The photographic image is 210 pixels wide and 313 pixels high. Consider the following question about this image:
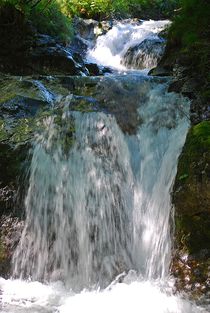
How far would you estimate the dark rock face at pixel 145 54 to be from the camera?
40.5ft

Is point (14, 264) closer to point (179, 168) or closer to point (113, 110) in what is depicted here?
point (179, 168)

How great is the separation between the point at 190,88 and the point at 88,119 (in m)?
1.81

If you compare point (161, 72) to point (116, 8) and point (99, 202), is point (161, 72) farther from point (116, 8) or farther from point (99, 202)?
point (116, 8)

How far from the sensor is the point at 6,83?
24.1 feet

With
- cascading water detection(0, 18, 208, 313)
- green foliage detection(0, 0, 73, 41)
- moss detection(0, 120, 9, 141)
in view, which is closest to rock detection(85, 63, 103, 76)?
green foliage detection(0, 0, 73, 41)

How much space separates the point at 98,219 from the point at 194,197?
1319 mm

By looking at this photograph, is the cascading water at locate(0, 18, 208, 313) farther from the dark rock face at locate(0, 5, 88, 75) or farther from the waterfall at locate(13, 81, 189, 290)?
the dark rock face at locate(0, 5, 88, 75)

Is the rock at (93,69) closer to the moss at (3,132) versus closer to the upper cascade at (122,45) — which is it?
the upper cascade at (122,45)

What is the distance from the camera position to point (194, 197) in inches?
189

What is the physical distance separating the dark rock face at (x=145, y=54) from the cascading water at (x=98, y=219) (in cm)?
625

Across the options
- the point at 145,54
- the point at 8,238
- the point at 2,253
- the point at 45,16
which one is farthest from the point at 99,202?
the point at 145,54

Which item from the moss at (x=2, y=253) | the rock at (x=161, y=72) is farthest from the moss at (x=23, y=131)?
the rock at (x=161, y=72)

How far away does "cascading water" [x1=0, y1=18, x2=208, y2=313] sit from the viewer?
4.41 m

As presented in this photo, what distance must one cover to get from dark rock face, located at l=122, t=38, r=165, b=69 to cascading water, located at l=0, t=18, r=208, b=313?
6.25 metres
